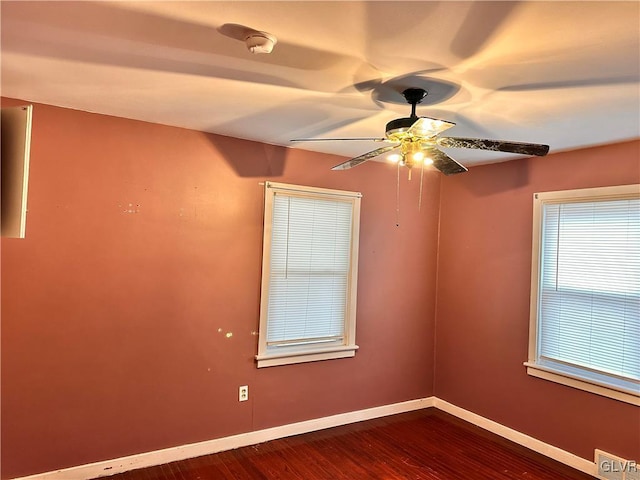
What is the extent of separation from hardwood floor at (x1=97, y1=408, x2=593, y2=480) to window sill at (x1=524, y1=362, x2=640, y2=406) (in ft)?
1.99

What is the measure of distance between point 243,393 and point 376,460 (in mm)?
1132

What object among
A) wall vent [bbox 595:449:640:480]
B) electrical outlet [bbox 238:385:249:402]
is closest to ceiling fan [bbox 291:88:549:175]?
electrical outlet [bbox 238:385:249:402]

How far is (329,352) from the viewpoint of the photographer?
3744 mm

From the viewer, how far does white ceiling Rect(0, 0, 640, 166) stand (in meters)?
1.51

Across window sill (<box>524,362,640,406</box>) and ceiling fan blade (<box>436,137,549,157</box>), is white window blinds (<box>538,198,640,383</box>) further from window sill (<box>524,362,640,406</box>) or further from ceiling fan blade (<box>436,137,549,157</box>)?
ceiling fan blade (<box>436,137,549,157</box>)

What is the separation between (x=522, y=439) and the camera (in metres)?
3.52

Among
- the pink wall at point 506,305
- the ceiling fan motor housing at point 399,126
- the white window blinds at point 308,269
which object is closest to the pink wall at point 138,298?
the white window blinds at point 308,269

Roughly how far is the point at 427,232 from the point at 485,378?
148 cm

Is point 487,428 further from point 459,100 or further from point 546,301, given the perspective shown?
point 459,100

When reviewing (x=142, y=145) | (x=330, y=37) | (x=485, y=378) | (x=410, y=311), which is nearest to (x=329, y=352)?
(x=410, y=311)

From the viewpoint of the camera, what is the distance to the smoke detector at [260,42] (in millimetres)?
1654

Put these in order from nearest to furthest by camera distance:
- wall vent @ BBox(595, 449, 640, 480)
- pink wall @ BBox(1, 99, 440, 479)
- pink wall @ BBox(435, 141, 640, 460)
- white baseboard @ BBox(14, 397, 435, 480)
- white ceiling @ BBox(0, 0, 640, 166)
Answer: white ceiling @ BBox(0, 0, 640, 166), pink wall @ BBox(1, 99, 440, 479), white baseboard @ BBox(14, 397, 435, 480), wall vent @ BBox(595, 449, 640, 480), pink wall @ BBox(435, 141, 640, 460)

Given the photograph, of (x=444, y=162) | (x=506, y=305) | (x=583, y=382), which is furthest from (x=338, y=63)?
(x=583, y=382)

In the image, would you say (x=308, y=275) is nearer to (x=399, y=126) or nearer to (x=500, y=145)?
(x=399, y=126)
